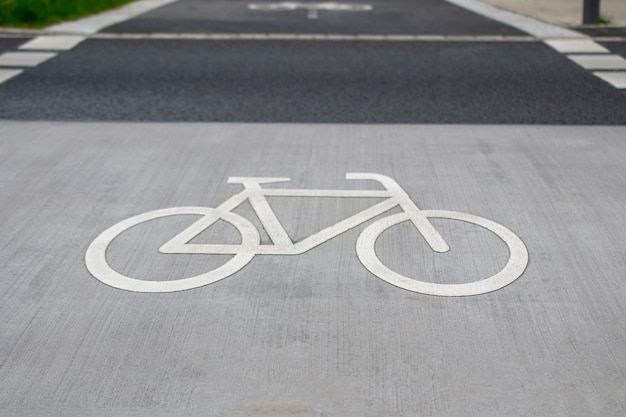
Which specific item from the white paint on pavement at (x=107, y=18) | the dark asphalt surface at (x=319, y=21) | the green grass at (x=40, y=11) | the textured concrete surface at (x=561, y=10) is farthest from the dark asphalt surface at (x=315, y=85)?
the textured concrete surface at (x=561, y=10)

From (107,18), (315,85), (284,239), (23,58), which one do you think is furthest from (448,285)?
(107,18)

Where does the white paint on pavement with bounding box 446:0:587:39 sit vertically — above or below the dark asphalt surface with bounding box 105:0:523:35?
below

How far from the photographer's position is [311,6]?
16.6m

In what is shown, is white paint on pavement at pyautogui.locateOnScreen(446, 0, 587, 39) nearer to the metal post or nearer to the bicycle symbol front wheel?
the metal post

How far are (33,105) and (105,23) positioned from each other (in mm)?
6053

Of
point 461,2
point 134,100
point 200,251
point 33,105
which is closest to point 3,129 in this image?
point 33,105

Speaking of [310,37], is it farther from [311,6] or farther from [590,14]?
[311,6]

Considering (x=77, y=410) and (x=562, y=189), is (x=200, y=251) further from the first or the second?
(x=562, y=189)

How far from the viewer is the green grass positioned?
40.8 feet

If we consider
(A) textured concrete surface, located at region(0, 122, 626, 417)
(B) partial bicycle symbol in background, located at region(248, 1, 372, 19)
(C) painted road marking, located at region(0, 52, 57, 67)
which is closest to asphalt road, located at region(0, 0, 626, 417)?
(A) textured concrete surface, located at region(0, 122, 626, 417)

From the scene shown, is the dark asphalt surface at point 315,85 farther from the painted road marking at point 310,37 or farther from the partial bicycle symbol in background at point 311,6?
the partial bicycle symbol in background at point 311,6

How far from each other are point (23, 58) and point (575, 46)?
701cm

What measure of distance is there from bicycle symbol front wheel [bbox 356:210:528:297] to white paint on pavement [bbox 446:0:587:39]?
24.9 feet

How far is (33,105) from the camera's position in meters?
7.43
